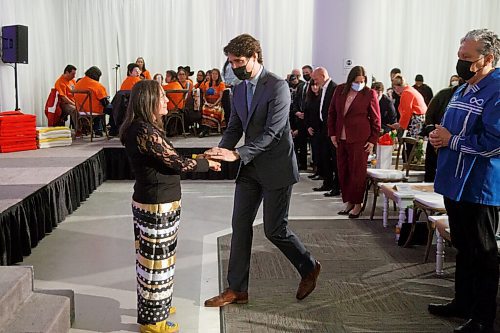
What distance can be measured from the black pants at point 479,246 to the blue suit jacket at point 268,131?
0.81 m

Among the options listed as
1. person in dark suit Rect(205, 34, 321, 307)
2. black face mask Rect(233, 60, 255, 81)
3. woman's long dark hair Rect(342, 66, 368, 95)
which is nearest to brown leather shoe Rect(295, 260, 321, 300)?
person in dark suit Rect(205, 34, 321, 307)

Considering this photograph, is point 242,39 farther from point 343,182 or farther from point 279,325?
Answer: point 343,182

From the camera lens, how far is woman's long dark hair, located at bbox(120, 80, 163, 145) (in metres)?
2.72

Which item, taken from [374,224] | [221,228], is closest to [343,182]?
[374,224]

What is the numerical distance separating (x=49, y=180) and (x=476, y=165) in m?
3.68

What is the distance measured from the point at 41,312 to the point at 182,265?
54.2 inches

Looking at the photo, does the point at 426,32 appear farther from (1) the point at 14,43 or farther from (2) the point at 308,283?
(2) the point at 308,283

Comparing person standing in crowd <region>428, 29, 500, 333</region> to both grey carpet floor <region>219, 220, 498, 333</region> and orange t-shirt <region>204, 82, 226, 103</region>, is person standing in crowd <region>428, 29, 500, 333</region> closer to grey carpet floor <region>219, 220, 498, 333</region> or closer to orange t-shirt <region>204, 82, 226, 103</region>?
grey carpet floor <region>219, 220, 498, 333</region>

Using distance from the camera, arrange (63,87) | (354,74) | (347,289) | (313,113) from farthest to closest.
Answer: (63,87), (313,113), (354,74), (347,289)

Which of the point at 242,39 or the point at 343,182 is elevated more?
the point at 242,39

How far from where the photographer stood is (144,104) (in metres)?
2.72

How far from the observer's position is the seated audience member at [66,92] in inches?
367

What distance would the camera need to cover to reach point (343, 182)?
5367 mm

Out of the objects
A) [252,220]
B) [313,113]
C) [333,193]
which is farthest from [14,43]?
[252,220]
